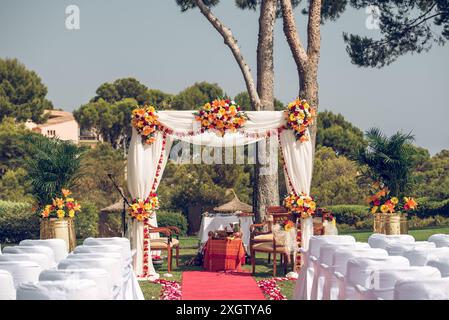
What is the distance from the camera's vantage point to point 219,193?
24312 millimetres

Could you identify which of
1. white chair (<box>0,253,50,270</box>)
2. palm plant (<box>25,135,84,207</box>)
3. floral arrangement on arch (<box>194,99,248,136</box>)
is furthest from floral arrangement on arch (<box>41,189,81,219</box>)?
white chair (<box>0,253,50,270</box>)

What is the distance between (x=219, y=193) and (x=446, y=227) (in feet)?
21.2

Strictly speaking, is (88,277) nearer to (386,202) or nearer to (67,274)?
(67,274)

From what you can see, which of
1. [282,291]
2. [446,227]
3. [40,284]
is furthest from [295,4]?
[40,284]

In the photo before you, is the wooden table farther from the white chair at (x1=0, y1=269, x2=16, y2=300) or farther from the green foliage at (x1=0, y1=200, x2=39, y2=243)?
the green foliage at (x1=0, y1=200, x2=39, y2=243)

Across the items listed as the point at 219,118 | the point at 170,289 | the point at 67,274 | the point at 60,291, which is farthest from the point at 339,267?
the point at 219,118

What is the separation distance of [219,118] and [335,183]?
1396 cm

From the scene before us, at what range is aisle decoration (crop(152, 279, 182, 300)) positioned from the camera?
1040 centimetres

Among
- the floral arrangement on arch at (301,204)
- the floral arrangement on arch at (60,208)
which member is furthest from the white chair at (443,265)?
the floral arrangement on arch at (60,208)

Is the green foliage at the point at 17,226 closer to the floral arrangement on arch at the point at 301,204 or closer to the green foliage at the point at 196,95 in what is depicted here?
the floral arrangement on arch at the point at 301,204

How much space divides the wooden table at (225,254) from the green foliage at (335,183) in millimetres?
12269

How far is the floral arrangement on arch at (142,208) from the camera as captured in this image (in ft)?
Result: 42.4

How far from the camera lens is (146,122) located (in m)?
12.9

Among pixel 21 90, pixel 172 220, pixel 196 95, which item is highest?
pixel 21 90
